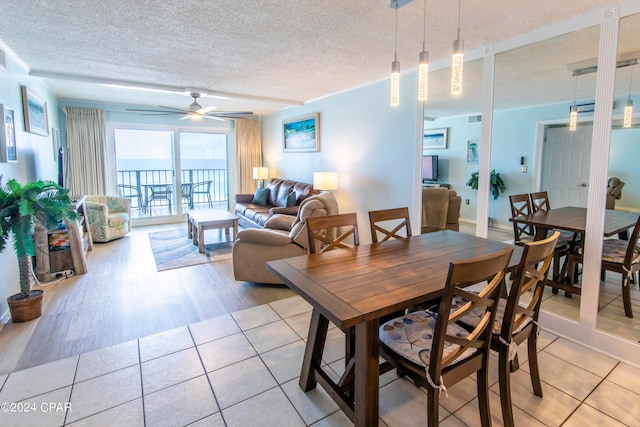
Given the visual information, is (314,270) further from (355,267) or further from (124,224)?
(124,224)

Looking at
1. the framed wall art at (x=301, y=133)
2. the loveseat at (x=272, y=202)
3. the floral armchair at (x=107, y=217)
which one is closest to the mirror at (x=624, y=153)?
the loveseat at (x=272, y=202)

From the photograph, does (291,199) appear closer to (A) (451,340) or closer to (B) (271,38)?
(B) (271,38)

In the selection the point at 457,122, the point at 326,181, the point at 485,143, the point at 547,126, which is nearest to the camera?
the point at 547,126

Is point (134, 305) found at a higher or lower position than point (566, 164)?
lower

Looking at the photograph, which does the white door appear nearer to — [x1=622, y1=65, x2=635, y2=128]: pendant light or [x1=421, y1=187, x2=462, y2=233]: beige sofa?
[x1=622, y1=65, x2=635, y2=128]: pendant light

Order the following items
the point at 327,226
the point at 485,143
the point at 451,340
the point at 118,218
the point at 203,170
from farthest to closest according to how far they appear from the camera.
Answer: the point at 203,170 → the point at 118,218 → the point at 485,143 → the point at 327,226 → the point at 451,340

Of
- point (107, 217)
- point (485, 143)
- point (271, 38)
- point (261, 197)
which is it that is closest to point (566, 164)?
point (485, 143)

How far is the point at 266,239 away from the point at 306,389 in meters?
1.73

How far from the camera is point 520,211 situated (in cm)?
288

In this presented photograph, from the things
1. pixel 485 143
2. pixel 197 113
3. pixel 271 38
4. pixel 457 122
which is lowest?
pixel 485 143

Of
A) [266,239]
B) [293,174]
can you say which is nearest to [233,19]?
[266,239]

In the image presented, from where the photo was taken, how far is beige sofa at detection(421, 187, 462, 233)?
3488mm

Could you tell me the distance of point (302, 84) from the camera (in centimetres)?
454

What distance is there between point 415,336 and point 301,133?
16.4 feet
